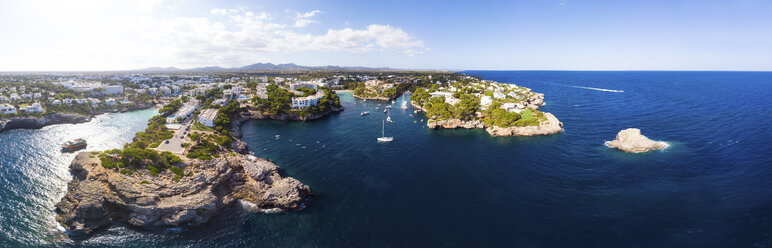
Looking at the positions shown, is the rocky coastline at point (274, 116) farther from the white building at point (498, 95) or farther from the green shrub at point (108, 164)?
the white building at point (498, 95)

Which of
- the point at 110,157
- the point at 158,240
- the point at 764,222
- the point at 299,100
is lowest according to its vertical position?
the point at 158,240

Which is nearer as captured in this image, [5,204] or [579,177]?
[5,204]

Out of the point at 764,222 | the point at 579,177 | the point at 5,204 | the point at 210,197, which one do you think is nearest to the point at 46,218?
the point at 5,204

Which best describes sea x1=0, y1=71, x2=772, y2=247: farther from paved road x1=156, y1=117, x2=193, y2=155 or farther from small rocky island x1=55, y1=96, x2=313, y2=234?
paved road x1=156, y1=117, x2=193, y2=155

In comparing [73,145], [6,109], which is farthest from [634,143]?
[6,109]

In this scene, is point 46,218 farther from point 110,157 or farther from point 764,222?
point 764,222

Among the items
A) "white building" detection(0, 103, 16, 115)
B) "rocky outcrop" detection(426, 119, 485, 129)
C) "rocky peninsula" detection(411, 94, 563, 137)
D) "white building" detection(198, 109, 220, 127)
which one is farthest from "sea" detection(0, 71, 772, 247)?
"white building" detection(0, 103, 16, 115)

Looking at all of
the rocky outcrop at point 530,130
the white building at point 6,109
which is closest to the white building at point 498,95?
the rocky outcrop at point 530,130
